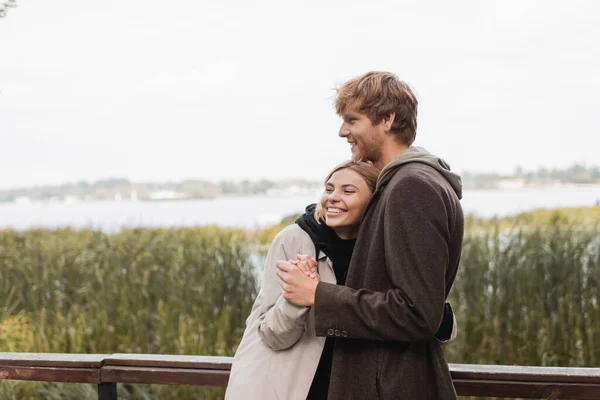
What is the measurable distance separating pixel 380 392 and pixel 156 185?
7.88 m

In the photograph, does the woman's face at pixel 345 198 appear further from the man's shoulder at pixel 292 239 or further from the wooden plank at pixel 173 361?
the wooden plank at pixel 173 361

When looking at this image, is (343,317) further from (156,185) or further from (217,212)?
(156,185)

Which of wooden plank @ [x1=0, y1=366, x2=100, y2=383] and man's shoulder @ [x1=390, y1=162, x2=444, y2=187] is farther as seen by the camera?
wooden plank @ [x1=0, y1=366, x2=100, y2=383]

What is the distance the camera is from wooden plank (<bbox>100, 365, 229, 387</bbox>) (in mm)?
2078

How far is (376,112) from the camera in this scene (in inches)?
58.0

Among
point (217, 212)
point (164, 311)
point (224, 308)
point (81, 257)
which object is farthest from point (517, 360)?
point (217, 212)

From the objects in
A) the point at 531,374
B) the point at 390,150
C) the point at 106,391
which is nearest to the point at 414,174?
the point at 390,150

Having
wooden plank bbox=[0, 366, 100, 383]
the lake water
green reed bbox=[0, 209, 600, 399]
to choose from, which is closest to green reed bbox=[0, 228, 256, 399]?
green reed bbox=[0, 209, 600, 399]

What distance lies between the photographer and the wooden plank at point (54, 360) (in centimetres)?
218

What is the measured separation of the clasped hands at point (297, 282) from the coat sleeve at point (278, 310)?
2 centimetres

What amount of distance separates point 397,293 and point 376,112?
0.42m

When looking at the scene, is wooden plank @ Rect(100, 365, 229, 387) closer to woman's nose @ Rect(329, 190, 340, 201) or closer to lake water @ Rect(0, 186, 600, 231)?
woman's nose @ Rect(329, 190, 340, 201)

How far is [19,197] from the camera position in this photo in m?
7.71

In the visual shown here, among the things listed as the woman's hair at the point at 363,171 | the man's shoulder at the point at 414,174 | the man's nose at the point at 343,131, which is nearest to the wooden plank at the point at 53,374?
the woman's hair at the point at 363,171
